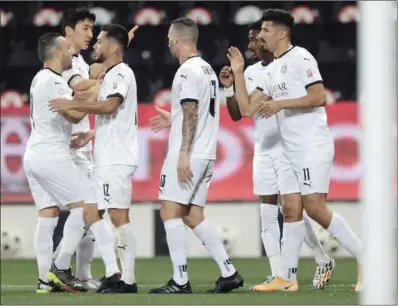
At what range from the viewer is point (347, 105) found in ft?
36.5

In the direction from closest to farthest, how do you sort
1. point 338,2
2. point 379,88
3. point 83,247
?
point 379,88 → point 83,247 → point 338,2

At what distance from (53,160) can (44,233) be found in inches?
20.0

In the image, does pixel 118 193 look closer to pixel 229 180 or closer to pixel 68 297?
pixel 68 297

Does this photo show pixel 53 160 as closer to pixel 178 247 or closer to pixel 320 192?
pixel 178 247

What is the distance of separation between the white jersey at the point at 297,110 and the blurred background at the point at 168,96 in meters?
4.09

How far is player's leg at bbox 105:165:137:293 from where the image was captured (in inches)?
275

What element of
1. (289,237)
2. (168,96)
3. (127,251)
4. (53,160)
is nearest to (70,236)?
(53,160)

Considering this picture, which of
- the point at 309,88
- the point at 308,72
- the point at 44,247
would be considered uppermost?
the point at 308,72

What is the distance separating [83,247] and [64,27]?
65.5 inches

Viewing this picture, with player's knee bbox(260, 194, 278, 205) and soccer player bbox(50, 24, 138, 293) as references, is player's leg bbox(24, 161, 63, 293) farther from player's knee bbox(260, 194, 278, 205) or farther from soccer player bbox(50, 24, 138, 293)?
player's knee bbox(260, 194, 278, 205)

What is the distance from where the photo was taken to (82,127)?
7.95m

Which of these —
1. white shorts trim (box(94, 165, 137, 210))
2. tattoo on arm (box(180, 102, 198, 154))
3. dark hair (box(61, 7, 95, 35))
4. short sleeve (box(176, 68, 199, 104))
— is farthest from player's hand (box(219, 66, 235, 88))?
dark hair (box(61, 7, 95, 35))

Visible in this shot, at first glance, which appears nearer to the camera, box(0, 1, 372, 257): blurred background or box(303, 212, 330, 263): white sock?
box(303, 212, 330, 263): white sock

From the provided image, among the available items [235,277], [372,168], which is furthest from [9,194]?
[372,168]
